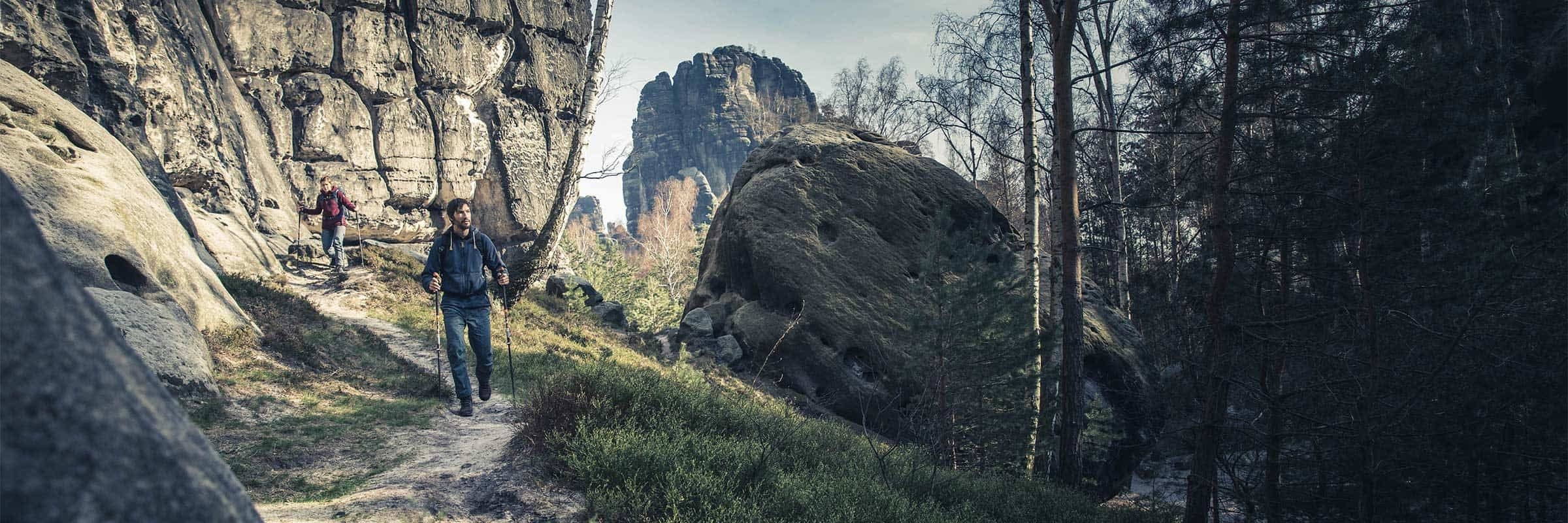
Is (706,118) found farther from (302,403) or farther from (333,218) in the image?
(302,403)

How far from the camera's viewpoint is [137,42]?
15523 mm

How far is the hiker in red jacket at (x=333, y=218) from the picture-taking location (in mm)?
13844

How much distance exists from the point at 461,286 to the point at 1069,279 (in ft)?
27.5

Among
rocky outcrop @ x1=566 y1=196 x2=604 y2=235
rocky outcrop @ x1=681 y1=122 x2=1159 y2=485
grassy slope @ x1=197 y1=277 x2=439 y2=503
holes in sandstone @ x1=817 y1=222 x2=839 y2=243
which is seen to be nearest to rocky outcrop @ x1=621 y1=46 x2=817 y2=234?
rocky outcrop @ x1=566 y1=196 x2=604 y2=235

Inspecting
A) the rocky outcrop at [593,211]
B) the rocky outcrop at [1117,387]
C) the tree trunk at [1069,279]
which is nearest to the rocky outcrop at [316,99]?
the tree trunk at [1069,279]

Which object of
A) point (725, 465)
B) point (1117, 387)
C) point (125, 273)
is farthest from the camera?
point (1117, 387)

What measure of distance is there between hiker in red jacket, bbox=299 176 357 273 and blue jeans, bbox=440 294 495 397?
28.5 ft

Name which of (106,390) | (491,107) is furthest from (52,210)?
(491,107)

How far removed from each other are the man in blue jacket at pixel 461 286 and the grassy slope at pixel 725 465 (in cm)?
92

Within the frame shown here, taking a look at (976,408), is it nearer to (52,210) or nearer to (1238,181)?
(1238,181)

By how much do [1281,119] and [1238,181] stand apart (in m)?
1.05

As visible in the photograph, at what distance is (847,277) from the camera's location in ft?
45.9

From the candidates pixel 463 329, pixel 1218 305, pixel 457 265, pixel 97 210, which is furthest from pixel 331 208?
pixel 1218 305

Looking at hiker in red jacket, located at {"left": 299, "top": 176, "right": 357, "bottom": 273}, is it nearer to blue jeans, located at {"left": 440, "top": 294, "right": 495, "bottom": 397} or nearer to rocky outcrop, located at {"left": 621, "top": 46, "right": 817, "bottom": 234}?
blue jeans, located at {"left": 440, "top": 294, "right": 495, "bottom": 397}
